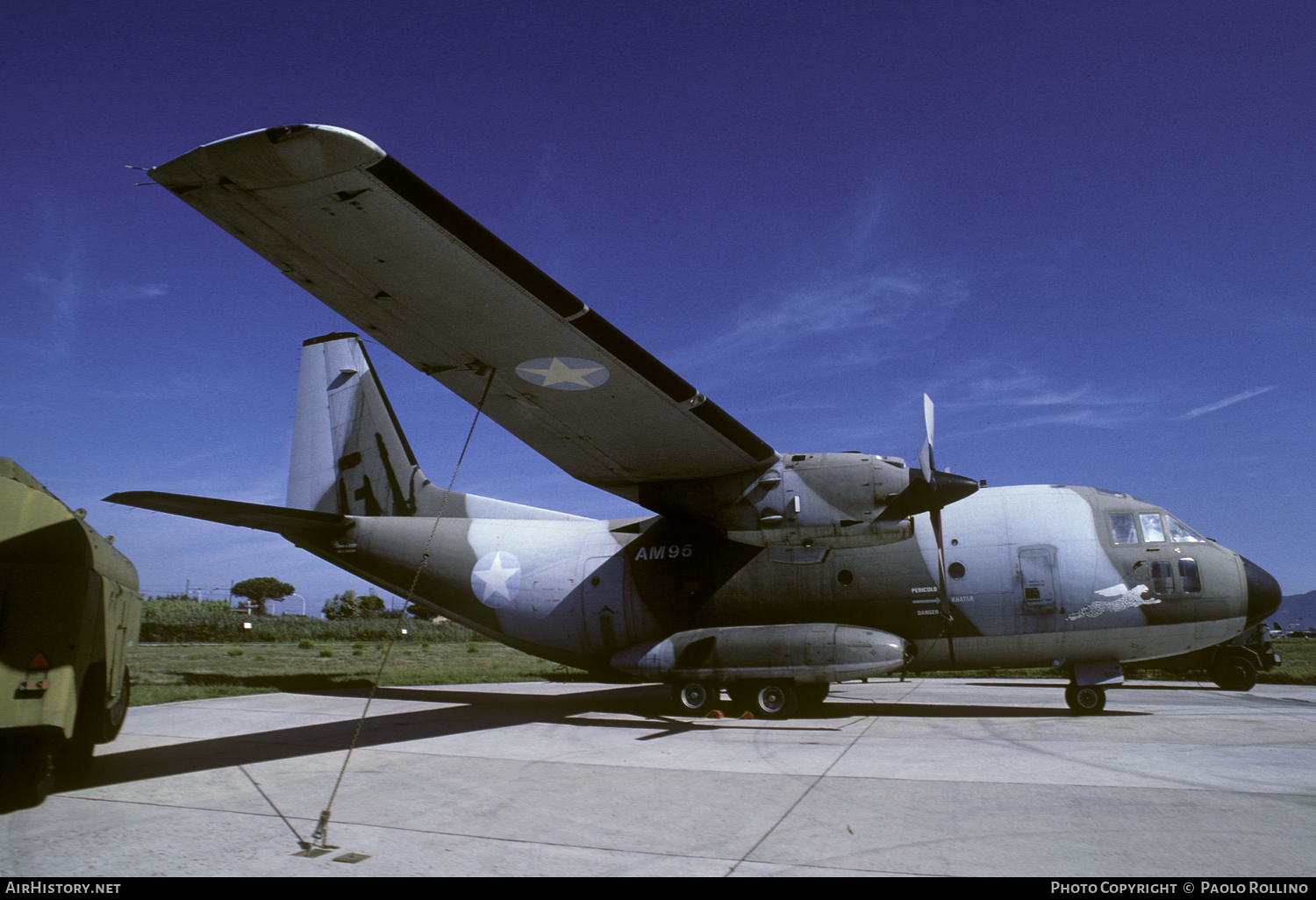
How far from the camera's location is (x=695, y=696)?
12.4 metres

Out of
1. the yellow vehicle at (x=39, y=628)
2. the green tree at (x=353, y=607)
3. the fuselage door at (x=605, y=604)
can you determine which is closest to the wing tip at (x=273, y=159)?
the yellow vehicle at (x=39, y=628)

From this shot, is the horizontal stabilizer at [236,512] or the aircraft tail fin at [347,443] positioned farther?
the aircraft tail fin at [347,443]

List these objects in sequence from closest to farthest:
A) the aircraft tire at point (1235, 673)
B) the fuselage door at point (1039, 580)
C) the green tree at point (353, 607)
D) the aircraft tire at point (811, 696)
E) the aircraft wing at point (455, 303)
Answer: the aircraft wing at point (455, 303) < the fuselage door at point (1039, 580) < the aircraft tire at point (811, 696) < the aircraft tire at point (1235, 673) < the green tree at point (353, 607)

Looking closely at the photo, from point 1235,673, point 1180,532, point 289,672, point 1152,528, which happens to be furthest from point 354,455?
point 1235,673

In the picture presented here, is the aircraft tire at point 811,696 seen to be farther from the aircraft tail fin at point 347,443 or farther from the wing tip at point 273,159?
the wing tip at point 273,159

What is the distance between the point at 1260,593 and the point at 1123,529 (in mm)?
2127

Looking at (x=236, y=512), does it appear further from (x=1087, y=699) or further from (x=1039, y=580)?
(x=1087, y=699)

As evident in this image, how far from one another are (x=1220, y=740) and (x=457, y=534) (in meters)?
12.2

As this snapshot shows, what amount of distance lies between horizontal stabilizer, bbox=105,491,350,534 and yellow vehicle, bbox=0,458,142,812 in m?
3.88

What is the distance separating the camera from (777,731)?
10.5m

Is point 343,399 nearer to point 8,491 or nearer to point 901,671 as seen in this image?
point 8,491

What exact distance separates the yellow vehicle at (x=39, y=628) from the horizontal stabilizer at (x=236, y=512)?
3.88m

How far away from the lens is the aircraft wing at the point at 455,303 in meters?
6.16
